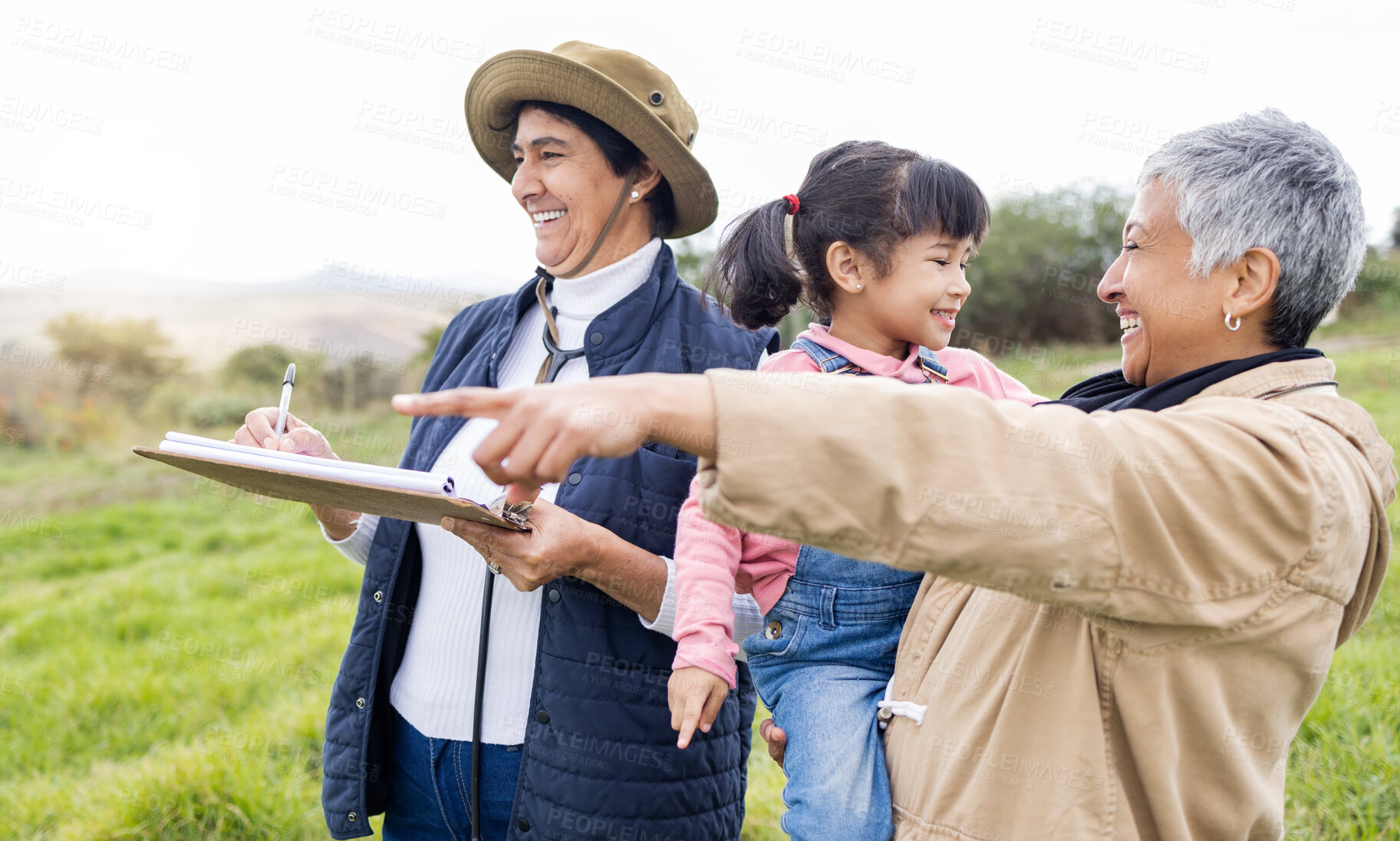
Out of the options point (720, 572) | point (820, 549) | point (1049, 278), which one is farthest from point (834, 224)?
point (1049, 278)

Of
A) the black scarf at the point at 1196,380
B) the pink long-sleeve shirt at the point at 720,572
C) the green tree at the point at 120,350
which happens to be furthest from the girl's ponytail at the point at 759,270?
the green tree at the point at 120,350

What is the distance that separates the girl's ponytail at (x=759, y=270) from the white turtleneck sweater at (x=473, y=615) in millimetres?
263

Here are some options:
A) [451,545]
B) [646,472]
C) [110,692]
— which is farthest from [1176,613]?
[110,692]

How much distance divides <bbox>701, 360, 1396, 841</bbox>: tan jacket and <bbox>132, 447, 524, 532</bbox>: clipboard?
80 cm

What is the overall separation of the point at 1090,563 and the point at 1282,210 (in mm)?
759

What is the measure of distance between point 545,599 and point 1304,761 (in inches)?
113

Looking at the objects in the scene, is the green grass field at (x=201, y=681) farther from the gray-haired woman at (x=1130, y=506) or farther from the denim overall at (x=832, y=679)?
the denim overall at (x=832, y=679)

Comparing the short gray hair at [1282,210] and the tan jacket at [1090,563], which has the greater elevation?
the short gray hair at [1282,210]

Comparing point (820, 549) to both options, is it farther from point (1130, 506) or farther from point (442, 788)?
point (442, 788)

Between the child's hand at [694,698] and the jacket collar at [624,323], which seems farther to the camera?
the jacket collar at [624,323]

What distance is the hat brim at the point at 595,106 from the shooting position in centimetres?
247

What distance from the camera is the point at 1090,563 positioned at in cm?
106

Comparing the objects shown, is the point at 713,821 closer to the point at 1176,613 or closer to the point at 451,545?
the point at 451,545

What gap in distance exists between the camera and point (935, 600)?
1635 millimetres
